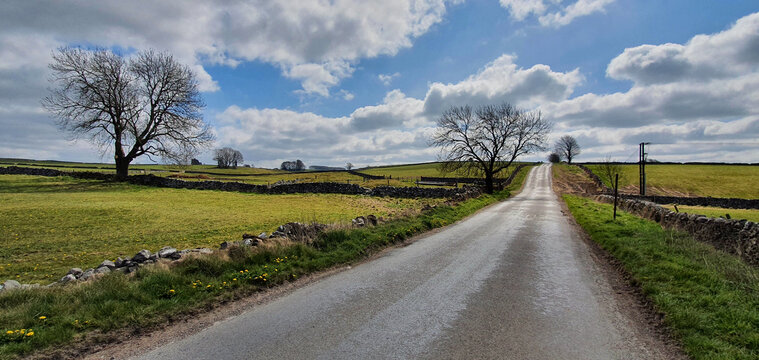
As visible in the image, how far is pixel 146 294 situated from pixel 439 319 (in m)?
5.00

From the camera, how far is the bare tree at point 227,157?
130 metres

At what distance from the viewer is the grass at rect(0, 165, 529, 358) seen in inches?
188

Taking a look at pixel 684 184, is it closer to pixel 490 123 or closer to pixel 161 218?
pixel 490 123

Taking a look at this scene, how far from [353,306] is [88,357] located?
3.56 metres

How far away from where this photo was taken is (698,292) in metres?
6.28

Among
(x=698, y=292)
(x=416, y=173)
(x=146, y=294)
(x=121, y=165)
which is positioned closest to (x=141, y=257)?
(x=146, y=294)

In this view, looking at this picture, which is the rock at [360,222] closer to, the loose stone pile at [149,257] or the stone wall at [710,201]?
the loose stone pile at [149,257]

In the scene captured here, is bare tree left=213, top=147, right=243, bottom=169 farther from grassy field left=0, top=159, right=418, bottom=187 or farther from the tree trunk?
the tree trunk

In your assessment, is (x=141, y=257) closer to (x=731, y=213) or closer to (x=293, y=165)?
(x=731, y=213)

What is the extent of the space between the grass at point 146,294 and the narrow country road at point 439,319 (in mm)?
892

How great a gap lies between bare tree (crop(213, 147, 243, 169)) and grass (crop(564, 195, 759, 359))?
133 metres

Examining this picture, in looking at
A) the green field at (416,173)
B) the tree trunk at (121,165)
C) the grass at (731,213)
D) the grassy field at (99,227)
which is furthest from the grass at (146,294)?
the green field at (416,173)

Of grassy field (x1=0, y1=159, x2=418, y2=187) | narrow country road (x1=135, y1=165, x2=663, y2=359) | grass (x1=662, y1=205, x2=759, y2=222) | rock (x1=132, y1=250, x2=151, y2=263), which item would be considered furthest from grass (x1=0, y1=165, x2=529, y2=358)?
grassy field (x1=0, y1=159, x2=418, y2=187)

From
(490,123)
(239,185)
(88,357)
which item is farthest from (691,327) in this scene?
(490,123)
